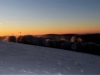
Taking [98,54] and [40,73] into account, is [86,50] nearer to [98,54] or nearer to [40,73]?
[98,54]

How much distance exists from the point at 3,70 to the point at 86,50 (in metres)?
11.1

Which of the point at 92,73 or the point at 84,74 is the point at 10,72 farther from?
the point at 92,73

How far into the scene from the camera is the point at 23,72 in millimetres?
6531

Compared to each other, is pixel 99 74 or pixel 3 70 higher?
pixel 3 70

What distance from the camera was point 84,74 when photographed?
733 cm

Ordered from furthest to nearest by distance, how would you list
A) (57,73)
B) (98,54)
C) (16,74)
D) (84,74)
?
1. (98,54)
2. (84,74)
3. (57,73)
4. (16,74)

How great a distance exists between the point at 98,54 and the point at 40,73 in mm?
9166

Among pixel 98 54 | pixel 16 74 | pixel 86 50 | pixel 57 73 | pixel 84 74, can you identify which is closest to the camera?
pixel 16 74

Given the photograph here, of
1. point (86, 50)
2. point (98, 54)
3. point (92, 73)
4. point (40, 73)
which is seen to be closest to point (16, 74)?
point (40, 73)

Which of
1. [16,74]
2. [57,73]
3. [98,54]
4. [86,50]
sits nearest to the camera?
[16,74]

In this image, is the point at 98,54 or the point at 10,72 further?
the point at 98,54

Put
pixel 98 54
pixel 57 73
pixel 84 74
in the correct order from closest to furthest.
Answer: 1. pixel 57 73
2. pixel 84 74
3. pixel 98 54

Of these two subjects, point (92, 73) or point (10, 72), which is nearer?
point (10, 72)

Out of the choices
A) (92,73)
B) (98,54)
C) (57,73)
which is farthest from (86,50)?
(57,73)
